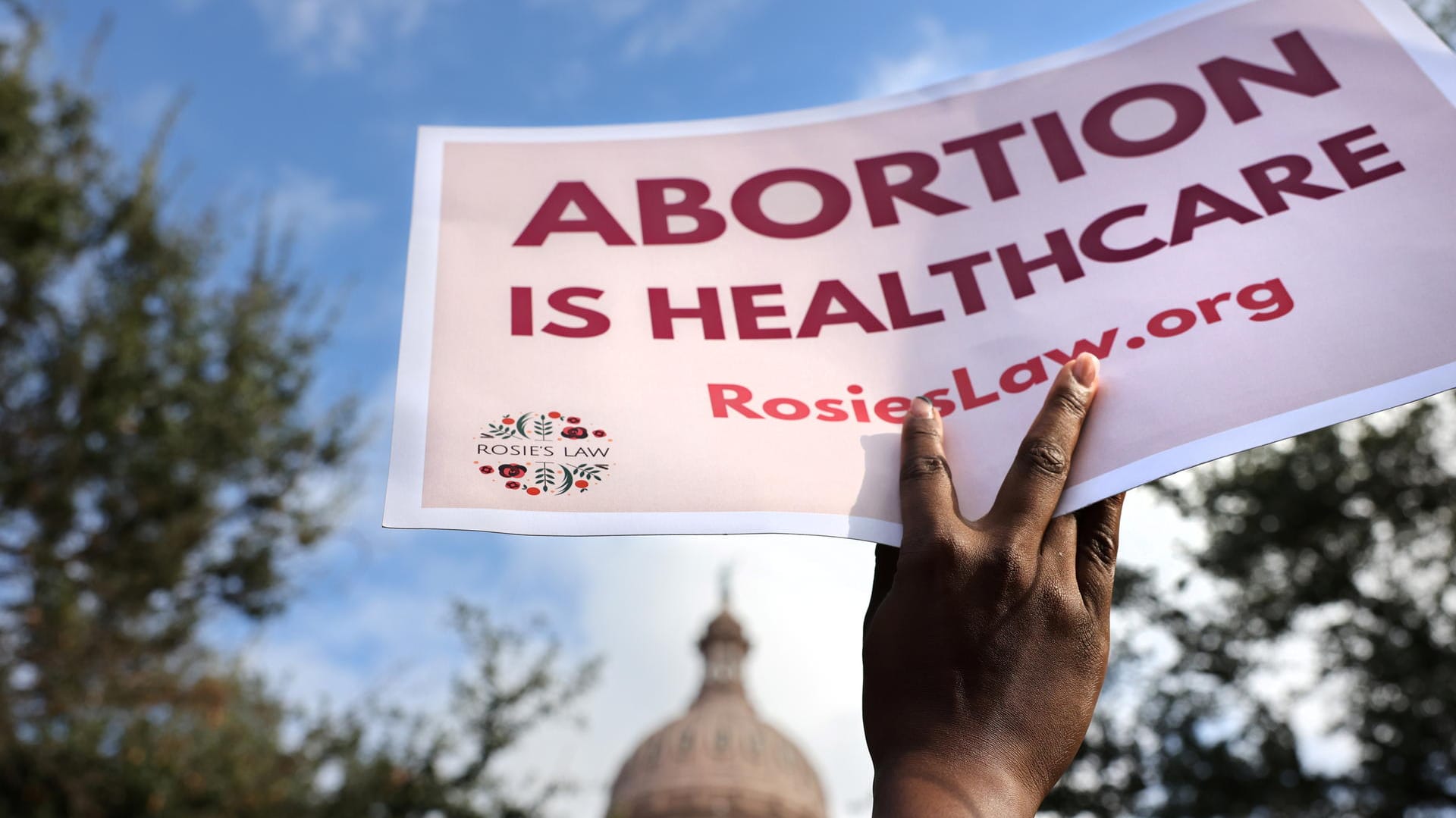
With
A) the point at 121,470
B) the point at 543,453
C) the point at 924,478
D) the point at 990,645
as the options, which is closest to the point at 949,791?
the point at 990,645

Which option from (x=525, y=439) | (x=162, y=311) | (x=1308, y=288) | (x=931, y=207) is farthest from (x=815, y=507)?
(x=162, y=311)

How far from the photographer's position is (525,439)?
6.72 feet

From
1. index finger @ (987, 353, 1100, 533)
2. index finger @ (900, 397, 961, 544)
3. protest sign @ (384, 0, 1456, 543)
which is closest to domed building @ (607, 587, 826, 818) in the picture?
protest sign @ (384, 0, 1456, 543)

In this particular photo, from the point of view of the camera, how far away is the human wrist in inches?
64.6

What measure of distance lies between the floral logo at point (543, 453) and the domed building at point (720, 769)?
2426 inches

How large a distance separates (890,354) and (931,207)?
35 centimetres

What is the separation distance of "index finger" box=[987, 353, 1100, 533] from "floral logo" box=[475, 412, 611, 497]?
641 mm

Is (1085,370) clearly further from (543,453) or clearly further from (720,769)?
(720,769)

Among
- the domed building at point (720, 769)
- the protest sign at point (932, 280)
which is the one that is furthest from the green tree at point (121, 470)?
the domed building at point (720, 769)

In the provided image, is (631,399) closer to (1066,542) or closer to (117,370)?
(1066,542)

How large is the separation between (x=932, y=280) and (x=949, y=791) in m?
0.93

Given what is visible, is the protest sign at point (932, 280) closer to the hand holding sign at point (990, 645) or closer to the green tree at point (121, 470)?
the hand holding sign at point (990, 645)

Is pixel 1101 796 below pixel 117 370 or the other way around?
below

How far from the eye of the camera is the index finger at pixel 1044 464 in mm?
1810
